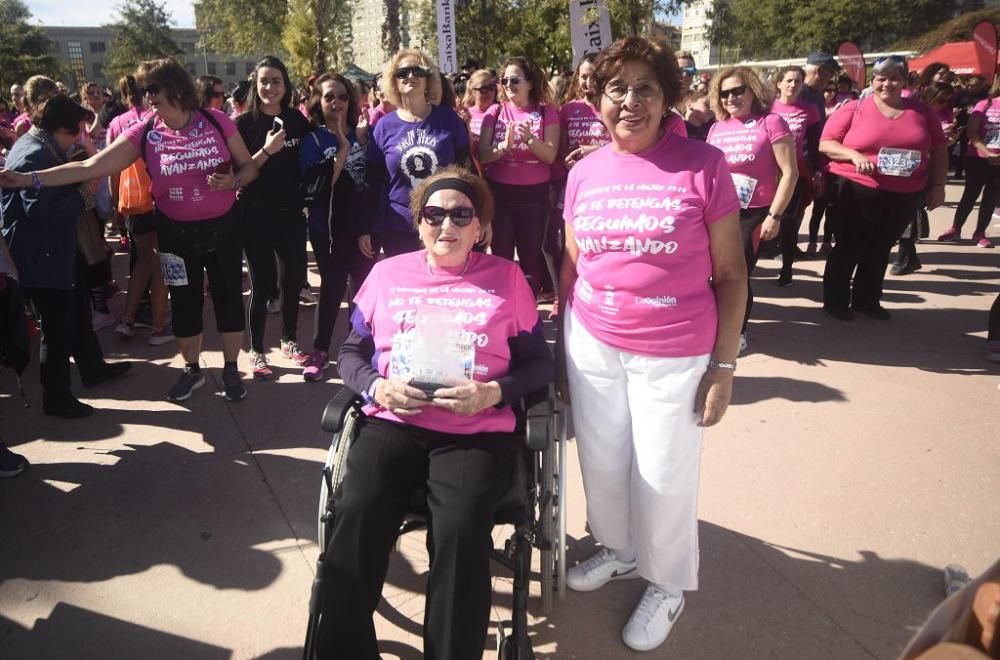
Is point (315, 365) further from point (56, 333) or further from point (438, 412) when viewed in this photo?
point (438, 412)

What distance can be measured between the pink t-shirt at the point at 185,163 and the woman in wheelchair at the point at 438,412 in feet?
5.40

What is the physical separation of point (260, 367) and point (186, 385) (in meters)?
0.47

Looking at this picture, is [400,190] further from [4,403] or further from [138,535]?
[4,403]

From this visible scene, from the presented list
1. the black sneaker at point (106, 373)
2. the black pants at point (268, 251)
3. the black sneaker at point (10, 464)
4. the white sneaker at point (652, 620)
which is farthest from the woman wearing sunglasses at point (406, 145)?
the white sneaker at point (652, 620)

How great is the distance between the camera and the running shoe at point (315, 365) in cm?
427

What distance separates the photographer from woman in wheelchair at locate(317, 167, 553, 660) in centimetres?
183

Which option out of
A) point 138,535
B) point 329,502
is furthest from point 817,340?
point 138,535

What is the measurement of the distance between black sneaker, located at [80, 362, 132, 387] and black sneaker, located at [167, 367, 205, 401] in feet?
1.74

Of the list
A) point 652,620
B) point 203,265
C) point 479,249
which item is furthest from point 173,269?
point 652,620

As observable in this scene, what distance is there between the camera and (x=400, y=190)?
12.6 feet

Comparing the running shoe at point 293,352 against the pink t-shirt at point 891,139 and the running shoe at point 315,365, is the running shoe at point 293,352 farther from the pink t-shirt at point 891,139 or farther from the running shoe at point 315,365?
the pink t-shirt at point 891,139

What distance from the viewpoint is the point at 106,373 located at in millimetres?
4230

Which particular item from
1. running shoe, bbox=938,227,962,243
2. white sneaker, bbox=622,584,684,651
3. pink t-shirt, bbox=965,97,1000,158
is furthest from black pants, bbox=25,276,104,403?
running shoe, bbox=938,227,962,243

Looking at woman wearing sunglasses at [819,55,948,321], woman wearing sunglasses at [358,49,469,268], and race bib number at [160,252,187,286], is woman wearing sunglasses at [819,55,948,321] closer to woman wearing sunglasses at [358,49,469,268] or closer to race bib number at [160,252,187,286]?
woman wearing sunglasses at [358,49,469,268]
